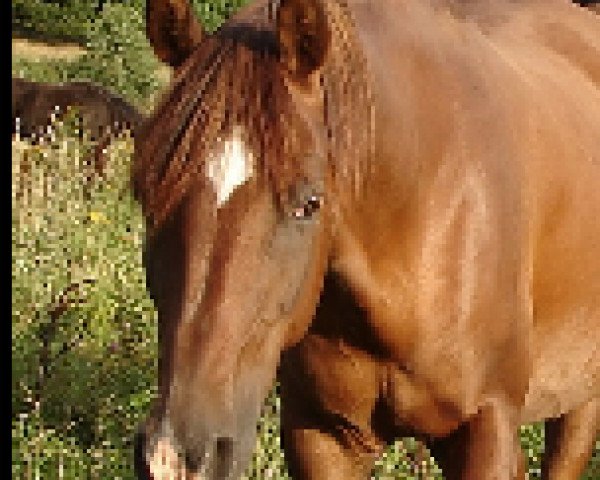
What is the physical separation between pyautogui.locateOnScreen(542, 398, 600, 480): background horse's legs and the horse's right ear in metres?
2.11

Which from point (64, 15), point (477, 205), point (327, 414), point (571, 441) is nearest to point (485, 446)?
point (327, 414)

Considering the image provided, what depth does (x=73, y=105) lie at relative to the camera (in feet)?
37.4

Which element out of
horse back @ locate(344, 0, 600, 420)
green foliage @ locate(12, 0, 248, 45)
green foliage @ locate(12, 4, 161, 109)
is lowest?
green foliage @ locate(12, 0, 248, 45)

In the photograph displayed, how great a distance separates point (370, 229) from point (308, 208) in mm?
449

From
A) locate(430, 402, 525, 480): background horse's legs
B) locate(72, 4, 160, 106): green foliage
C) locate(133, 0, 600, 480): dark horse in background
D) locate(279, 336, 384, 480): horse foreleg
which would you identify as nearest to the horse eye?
locate(133, 0, 600, 480): dark horse in background

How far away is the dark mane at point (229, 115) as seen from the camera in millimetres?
2689

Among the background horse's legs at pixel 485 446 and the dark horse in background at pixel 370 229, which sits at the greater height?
the dark horse in background at pixel 370 229

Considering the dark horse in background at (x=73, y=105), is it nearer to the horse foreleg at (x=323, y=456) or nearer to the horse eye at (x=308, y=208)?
the horse foreleg at (x=323, y=456)

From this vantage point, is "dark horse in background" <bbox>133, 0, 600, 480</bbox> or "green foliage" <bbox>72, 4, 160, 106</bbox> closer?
"dark horse in background" <bbox>133, 0, 600, 480</bbox>

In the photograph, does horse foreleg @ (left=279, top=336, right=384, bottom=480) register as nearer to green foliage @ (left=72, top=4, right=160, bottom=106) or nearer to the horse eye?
the horse eye

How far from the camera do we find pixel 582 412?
4664 millimetres

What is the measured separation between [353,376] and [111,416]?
2005 millimetres

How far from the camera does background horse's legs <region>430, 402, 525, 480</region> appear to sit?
11.4 feet

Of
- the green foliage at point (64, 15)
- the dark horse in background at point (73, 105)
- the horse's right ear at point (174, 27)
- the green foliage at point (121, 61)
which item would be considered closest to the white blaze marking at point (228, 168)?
the horse's right ear at point (174, 27)
